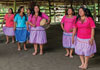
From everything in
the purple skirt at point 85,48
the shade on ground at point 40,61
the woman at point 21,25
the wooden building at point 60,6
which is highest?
the wooden building at point 60,6

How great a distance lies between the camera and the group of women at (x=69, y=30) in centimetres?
490

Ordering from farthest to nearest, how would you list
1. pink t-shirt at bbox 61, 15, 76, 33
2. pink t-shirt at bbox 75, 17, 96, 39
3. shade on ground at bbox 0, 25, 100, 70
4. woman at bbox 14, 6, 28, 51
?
woman at bbox 14, 6, 28, 51 → pink t-shirt at bbox 61, 15, 76, 33 → shade on ground at bbox 0, 25, 100, 70 → pink t-shirt at bbox 75, 17, 96, 39

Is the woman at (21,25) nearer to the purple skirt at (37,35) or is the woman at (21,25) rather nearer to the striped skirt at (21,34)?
the striped skirt at (21,34)

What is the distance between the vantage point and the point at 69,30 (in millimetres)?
6234

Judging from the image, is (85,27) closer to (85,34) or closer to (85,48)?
(85,34)

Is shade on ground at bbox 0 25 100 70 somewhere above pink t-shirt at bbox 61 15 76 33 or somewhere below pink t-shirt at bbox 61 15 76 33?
below

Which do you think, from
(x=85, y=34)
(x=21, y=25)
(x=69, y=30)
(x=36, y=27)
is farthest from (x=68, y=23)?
(x=21, y=25)

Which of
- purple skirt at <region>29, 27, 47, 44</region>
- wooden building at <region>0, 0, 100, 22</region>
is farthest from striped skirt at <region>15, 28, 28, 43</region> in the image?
wooden building at <region>0, 0, 100, 22</region>

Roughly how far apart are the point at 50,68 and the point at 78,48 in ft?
2.80

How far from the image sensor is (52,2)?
66.6 feet

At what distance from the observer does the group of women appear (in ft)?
16.1

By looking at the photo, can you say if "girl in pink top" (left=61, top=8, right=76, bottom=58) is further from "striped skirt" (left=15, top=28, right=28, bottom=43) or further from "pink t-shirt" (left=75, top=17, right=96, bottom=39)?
"striped skirt" (left=15, top=28, right=28, bottom=43)

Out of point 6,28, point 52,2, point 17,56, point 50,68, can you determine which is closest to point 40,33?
point 17,56

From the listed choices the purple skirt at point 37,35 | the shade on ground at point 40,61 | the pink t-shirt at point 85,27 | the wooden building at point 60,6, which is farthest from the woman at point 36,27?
the wooden building at point 60,6
